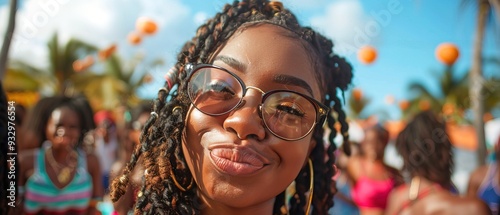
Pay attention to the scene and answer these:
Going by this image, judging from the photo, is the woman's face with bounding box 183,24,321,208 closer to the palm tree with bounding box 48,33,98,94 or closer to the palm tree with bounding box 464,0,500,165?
the palm tree with bounding box 464,0,500,165

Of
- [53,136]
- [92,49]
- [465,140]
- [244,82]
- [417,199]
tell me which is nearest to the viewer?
[244,82]

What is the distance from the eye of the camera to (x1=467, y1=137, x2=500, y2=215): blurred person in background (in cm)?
428

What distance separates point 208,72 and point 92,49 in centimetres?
2316

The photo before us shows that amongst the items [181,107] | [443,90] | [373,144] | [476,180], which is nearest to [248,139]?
[181,107]

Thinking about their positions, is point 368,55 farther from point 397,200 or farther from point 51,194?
point 51,194

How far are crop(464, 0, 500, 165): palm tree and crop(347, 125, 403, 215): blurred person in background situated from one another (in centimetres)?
624

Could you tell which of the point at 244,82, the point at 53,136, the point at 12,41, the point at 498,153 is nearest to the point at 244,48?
the point at 244,82

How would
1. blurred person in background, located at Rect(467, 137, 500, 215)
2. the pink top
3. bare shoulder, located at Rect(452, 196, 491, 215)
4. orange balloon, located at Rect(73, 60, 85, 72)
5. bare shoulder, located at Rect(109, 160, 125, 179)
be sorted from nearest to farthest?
bare shoulder, located at Rect(109, 160, 125, 179) < bare shoulder, located at Rect(452, 196, 491, 215) < blurred person in background, located at Rect(467, 137, 500, 215) < the pink top < orange balloon, located at Rect(73, 60, 85, 72)

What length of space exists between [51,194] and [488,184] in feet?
12.9

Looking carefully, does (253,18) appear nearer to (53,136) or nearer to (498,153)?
(53,136)

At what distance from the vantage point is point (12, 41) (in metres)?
2.79

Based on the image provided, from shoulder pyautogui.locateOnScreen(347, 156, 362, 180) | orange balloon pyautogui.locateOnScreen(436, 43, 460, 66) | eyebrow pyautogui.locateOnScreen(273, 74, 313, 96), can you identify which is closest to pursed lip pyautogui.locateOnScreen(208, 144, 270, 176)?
eyebrow pyautogui.locateOnScreen(273, 74, 313, 96)

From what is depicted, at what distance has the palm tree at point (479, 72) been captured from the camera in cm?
1124

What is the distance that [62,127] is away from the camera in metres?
4.11
